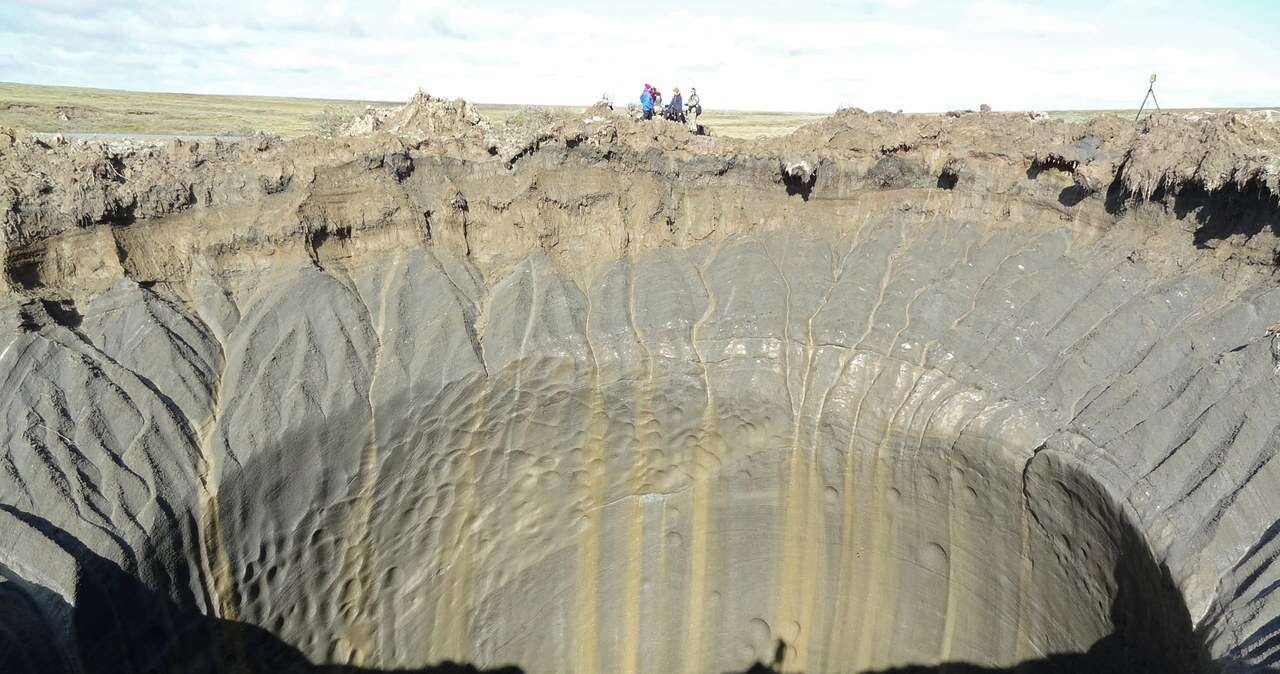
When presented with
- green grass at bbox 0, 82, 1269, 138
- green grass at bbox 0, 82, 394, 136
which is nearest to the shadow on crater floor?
green grass at bbox 0, 82, 1269, 138

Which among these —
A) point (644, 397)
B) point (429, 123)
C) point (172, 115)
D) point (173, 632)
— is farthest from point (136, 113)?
point (644, 397)

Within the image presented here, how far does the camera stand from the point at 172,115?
3519 cm

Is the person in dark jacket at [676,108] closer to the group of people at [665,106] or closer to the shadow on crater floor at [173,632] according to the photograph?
the group of people at [665,106]

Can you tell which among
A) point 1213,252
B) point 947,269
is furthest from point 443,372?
point 1213,252

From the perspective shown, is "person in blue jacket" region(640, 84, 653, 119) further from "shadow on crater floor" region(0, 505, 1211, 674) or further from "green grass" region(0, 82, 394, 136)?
"shadow on crater floor" region(0, 505, 1211, 674)

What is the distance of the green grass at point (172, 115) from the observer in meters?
22.4

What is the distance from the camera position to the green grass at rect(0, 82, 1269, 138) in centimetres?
2241

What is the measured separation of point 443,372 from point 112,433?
3713 mm

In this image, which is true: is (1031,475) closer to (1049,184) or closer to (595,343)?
(1049,184)

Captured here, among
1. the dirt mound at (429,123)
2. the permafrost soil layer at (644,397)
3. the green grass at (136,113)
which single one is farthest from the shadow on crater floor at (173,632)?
the green grass at (136,113)

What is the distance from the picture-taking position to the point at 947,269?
10898mm

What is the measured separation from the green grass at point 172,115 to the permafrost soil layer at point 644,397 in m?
3.44

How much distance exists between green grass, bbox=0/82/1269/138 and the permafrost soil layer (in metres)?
3.44

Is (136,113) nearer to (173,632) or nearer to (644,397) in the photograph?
(173,632)
